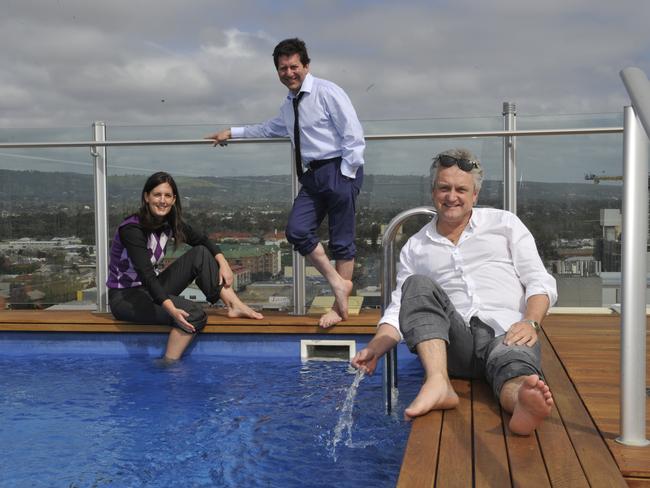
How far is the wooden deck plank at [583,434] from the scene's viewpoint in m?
1.76

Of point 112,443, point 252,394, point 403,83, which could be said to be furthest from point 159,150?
point 403,83

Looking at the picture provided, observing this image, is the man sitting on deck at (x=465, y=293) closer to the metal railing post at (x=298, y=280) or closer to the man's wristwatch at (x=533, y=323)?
the man's wristwatch at (x=533, y=323)

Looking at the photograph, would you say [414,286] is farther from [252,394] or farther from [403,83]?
[403,83]

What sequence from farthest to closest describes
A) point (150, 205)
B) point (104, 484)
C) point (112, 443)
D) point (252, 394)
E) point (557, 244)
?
point (557, 244), point (150, 205), point (252, 394), point (112, 443), point (104, 484)

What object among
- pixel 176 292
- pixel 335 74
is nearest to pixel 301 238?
pixel 176 292

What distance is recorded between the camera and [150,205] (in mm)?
4215

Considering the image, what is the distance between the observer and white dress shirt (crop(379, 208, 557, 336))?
265 centimetres

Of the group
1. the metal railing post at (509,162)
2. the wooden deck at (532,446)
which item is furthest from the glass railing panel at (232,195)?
the wooden deck at (532,446)

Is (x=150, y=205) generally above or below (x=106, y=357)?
above

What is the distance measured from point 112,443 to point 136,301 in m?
1.65

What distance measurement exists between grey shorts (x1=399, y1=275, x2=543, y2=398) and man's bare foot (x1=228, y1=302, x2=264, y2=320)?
76.0 inches

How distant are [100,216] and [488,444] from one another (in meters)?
3.49

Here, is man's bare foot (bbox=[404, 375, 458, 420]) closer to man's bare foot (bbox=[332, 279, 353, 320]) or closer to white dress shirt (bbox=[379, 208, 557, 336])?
white dress shirt (bbox=[379, 208, 557, 336])

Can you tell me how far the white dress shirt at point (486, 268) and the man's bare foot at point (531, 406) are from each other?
22.1 inches
